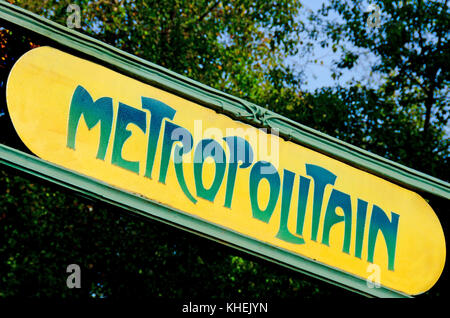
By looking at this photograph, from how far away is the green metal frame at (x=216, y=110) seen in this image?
296cm

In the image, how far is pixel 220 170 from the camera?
3338 mm

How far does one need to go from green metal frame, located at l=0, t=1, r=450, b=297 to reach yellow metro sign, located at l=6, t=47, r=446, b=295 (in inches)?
1.9

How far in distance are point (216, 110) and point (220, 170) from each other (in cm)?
37

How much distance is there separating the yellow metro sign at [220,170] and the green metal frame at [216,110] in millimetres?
49

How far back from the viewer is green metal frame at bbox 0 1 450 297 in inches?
116

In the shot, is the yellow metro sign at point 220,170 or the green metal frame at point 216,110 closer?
the green metal frame at point 216,110

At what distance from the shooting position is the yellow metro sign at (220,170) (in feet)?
10.0

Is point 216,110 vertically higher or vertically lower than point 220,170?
higher

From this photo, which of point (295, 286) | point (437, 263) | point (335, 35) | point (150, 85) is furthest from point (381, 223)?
point (335, 35)

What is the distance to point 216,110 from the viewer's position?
11.2 feet

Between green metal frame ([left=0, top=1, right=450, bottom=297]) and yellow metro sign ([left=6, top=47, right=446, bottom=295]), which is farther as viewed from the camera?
yellow metro sign ([left=6, top=47, right=446, bottom=295])

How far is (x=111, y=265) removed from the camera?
13391 millimetres

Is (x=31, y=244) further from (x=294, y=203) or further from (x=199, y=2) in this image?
(x=294, y=203)
